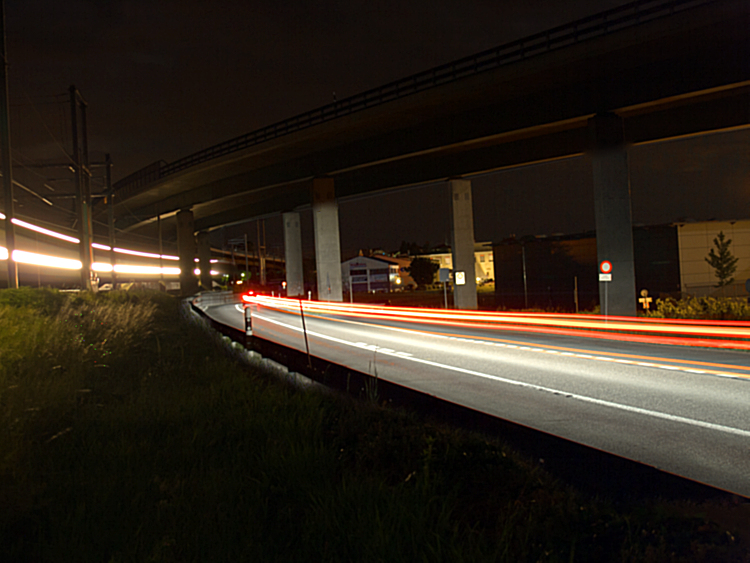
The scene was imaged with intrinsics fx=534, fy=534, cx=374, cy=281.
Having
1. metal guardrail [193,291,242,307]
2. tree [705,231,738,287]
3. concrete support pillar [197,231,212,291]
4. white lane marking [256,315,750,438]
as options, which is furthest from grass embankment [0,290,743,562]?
concrete support pillar [197,231,212,291]

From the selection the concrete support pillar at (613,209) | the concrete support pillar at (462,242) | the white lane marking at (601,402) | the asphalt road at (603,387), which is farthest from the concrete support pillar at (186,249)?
the white lane marking at (601,402)

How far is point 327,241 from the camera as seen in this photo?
42.5 meters

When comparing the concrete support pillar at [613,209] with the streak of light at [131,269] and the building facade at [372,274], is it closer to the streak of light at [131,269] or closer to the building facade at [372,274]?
the streak of light at [131,269]

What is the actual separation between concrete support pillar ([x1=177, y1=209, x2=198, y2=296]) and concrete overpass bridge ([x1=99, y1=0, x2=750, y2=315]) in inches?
435

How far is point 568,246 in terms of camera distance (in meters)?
55.7

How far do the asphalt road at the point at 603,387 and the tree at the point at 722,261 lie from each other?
42.0 m

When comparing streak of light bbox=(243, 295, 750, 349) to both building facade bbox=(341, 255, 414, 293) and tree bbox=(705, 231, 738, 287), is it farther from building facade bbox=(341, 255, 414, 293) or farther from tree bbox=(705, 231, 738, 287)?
Answer: building facade bbox=(341, 255, 414, 293)

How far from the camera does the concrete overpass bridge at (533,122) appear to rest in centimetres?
2280

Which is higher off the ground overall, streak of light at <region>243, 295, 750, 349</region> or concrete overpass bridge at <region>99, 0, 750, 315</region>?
concrete overpass bridge at <region>99, 0, 750, 315</region>

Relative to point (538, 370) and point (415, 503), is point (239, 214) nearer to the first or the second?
point (538, 370)

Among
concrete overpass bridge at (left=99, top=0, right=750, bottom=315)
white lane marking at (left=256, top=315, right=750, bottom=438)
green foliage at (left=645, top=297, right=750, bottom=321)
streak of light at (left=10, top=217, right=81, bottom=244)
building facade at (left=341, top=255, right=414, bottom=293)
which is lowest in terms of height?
white lane marking at (left=256, top=315, right=750, bottom=438)

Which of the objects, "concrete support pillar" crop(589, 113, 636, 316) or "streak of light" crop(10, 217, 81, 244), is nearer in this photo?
"concrete support pillar" crop(589, 113, 636, 316)

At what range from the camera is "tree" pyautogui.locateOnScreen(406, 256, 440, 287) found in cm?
11082

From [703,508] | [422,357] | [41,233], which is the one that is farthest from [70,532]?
[41,233]
